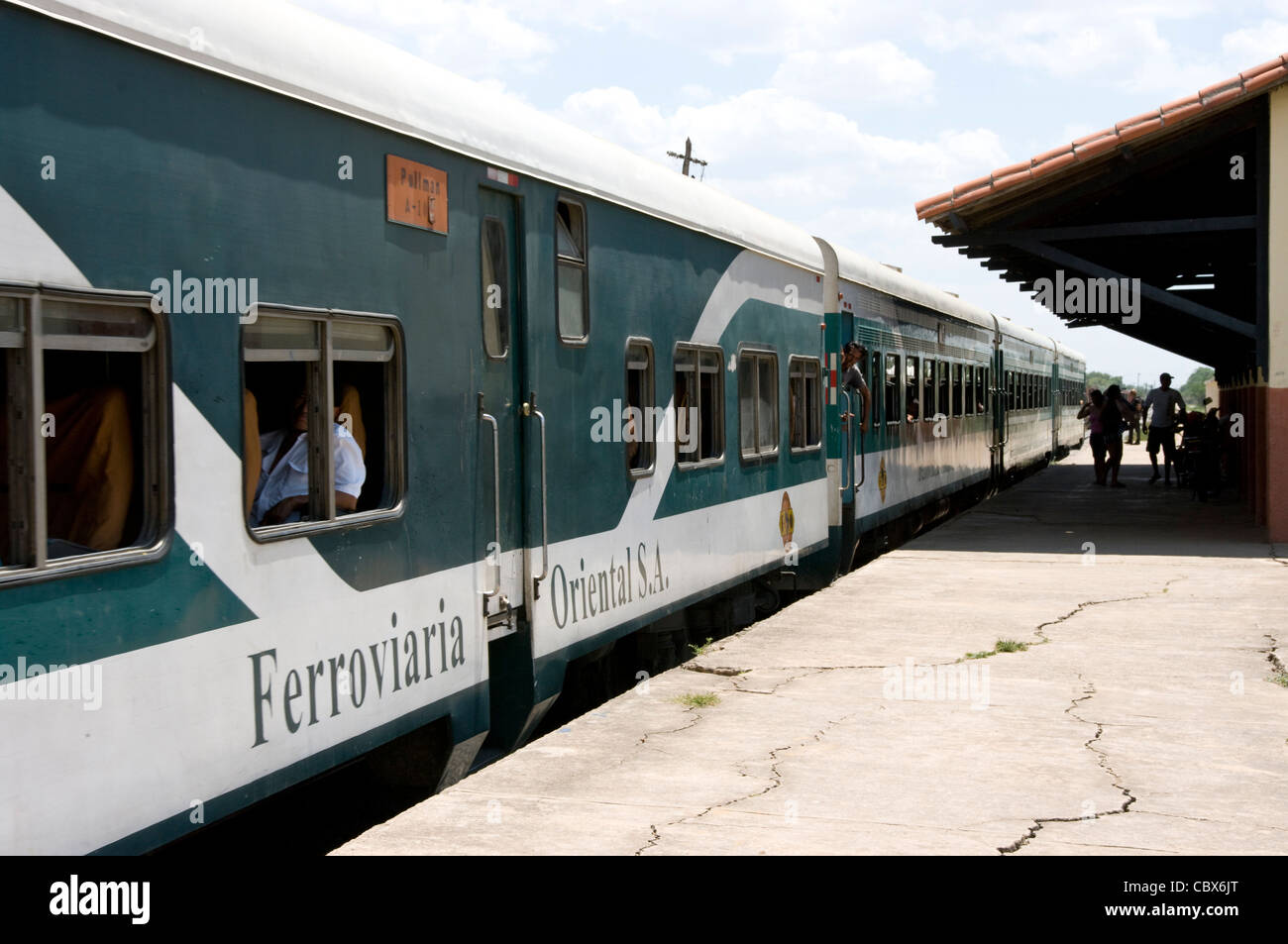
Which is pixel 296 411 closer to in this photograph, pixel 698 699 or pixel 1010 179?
pixel 698 699

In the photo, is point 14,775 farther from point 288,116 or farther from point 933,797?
point 933,797

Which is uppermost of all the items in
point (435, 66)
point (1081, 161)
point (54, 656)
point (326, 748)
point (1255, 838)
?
point (1081, 161)

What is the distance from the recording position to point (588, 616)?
7137 millimetres

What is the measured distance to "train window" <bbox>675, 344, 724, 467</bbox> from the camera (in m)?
8.74

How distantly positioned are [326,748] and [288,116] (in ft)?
6.79

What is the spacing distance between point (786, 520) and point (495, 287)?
550 cm

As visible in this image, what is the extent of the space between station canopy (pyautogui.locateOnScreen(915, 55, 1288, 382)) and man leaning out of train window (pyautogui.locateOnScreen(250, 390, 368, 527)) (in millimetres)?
12526

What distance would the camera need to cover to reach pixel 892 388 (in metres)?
15.6

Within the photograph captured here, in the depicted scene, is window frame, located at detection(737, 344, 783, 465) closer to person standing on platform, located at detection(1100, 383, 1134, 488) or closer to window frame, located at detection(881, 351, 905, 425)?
window frame, located at detection(881, 351, 905, 425)

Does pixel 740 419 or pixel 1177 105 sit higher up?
pixel 1177 105

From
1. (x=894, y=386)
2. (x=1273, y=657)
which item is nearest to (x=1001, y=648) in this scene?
(x=1273, y=657)

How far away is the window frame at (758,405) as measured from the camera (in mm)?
10047

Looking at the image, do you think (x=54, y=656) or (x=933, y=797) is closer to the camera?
(x=54, y=656)

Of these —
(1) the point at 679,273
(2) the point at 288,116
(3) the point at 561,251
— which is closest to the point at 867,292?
(1) the point at 679,273
